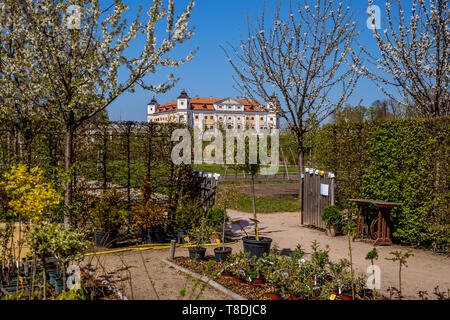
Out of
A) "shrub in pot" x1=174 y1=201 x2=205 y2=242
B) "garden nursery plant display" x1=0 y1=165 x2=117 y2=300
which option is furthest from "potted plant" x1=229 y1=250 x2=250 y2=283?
"shrub in pot" x1=174 y1=201 x2=205 y2=242

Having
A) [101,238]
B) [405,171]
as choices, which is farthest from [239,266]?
[405,171]

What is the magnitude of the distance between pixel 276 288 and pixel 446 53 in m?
7.80

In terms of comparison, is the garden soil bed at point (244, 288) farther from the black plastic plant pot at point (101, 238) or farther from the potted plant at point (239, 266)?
the black plastic plant pot at point (101, 238)

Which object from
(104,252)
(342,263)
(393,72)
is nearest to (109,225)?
(104,252)

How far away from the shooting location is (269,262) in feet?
18.7

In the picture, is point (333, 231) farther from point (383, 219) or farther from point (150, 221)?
point (150, 221)

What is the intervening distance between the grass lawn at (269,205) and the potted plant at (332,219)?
416 centimetres

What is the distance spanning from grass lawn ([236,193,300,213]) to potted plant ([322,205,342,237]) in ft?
13.6

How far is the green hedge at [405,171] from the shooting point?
25.5 ft

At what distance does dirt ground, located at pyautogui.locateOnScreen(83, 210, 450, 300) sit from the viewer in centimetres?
541

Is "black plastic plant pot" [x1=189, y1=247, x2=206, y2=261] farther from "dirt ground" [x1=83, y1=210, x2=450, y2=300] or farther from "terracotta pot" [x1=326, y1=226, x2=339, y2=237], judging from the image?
"terracotta pot" [x1=326, y1=226, x2=339, y2=237]

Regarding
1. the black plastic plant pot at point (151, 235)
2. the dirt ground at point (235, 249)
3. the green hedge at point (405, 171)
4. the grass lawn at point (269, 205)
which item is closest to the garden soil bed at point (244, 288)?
the dirt ground at point (235, 249)
